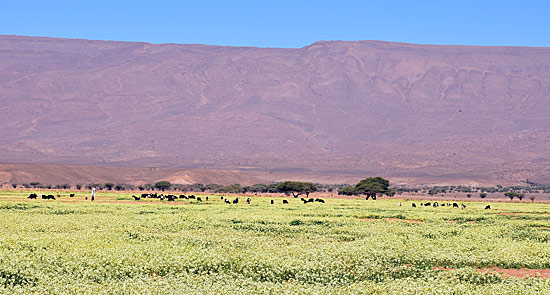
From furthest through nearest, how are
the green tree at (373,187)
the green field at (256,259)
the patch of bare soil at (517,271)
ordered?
1. the green tree at (373,187)
2. the patch of bare soil at (517,271)
3. the green field at (256,259)

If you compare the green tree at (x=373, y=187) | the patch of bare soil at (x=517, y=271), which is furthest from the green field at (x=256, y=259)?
the green tree at (x=373, y=187)

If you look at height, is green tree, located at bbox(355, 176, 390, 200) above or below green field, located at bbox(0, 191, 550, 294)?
above

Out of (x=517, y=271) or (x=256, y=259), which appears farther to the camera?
(x=517, y=271)

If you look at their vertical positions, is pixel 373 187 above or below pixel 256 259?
above

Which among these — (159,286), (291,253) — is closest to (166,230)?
(291,253)

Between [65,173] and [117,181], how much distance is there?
42.8 ft

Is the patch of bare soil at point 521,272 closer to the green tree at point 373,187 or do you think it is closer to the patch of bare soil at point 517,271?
the patch of bare soil at point 517,271

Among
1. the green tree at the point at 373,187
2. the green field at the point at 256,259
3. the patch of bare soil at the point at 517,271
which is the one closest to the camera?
the green field at the point at 256,259

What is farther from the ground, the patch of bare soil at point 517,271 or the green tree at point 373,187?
the green tree at point 373,187

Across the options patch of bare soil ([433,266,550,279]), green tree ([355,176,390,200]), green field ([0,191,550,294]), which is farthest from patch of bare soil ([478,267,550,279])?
green tree ([355,176,390,200])

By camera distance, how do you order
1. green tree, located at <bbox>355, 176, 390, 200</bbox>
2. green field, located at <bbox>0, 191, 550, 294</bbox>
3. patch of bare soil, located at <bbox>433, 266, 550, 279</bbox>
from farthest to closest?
green tree, located at <bbox>355, 176, 390, 200</bbox> → patch of bare soil, located at <bbox>433, 266, 550, 279</bbox> → green field, located at <bbox>0, 191, 550, 294</bbox>

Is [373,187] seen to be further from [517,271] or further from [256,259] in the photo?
[256,259]

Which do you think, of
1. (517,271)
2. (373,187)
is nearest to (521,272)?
(517,271)

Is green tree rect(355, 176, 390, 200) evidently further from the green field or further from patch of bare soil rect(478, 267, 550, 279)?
patch of bare soil rect(478, 267, 550, 279)
